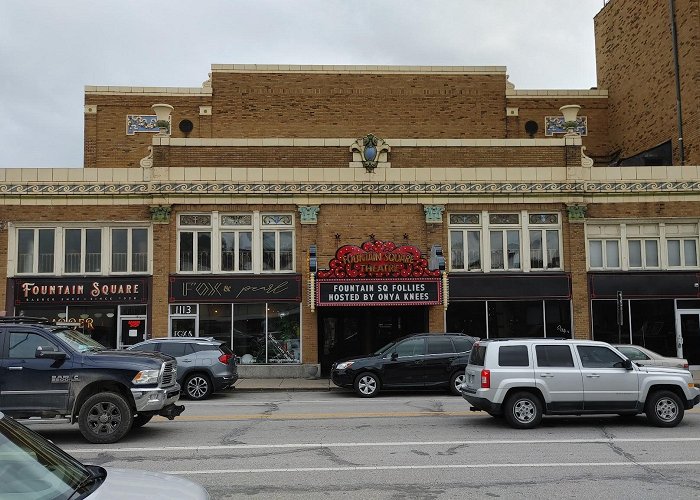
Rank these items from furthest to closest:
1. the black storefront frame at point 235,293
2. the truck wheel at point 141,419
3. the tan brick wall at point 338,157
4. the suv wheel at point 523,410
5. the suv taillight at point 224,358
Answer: the tan brick wall at point 338,157, the black storefront frame at point 235,293, the suv taillight at point 224,358, the suv wheel at point 523,410, the truck wheel at point 141,419

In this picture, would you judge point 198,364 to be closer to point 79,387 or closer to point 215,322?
point 215,322

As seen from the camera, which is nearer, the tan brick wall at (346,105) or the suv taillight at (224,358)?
the suv taillight at (224,358)

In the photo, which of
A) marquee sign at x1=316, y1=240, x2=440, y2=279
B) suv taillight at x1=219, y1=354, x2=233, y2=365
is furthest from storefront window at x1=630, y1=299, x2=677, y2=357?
suv taillight at x1=219, y1=354, x2=233, y2=365

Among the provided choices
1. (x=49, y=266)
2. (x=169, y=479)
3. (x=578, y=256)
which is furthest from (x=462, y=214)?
(x=169, y=479)

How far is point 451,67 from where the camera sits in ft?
104

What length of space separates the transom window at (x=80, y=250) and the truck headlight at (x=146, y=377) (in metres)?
13.9

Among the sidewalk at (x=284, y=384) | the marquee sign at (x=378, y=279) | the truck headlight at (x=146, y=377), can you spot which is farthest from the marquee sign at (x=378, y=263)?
the truck headlight at (x=146, y=377)

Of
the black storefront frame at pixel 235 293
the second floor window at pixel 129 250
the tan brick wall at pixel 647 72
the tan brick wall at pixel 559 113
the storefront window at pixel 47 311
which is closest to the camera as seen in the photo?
the storefront window at pixel 47 311

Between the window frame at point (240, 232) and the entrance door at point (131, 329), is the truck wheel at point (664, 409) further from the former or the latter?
the entrance door at point (131, 329)

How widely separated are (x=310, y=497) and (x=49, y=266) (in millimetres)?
19569

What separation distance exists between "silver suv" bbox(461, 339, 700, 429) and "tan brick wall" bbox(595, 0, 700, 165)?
57.7 feet

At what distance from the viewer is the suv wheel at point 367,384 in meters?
19.0

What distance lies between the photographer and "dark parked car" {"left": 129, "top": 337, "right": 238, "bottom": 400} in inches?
749

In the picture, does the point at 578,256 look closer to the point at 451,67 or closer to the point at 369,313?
the point at 369,313
